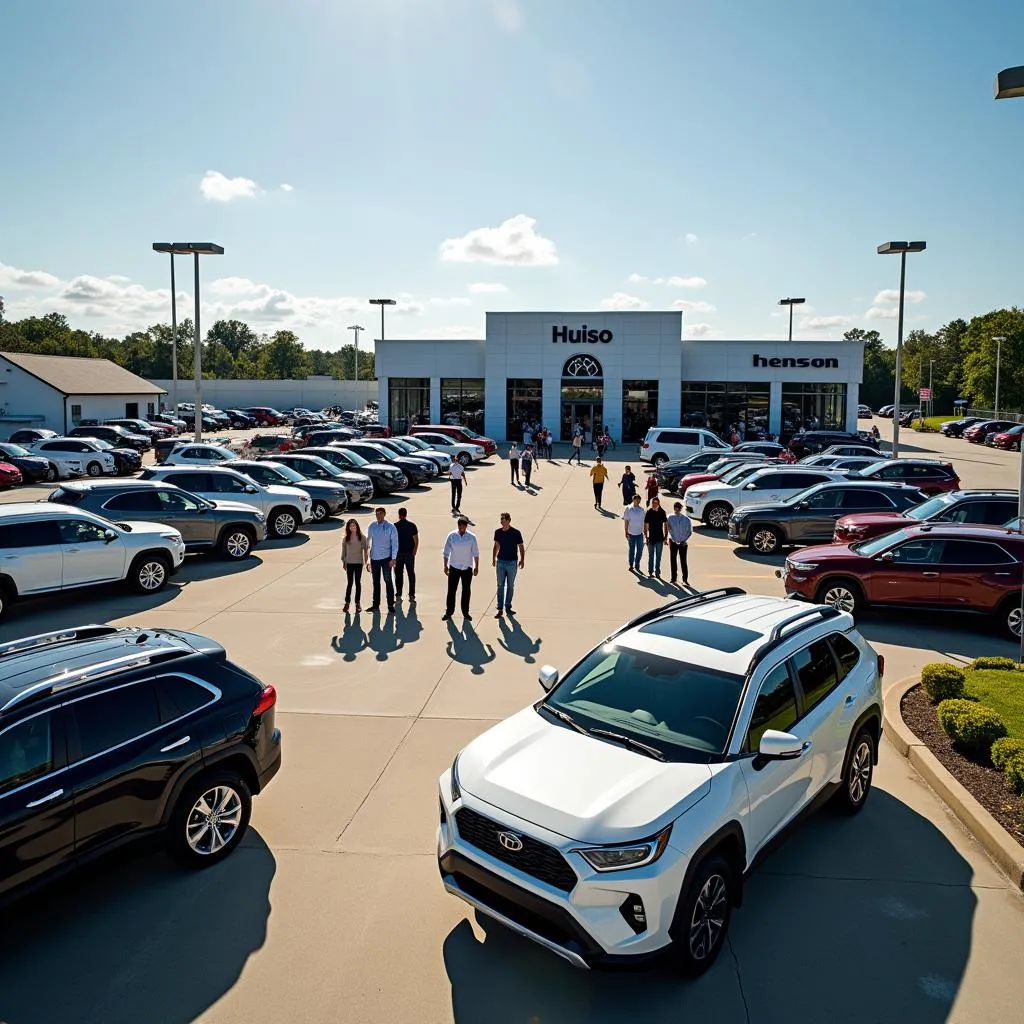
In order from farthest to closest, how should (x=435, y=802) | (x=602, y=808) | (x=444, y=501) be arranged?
(x=444, y=501)
(x=435, y=802)
(x=602, y=808)

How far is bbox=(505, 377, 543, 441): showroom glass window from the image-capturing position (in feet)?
175

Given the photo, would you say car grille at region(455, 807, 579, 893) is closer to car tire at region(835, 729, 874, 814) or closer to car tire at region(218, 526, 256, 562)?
car tire at region(835, 729, 874, 814)

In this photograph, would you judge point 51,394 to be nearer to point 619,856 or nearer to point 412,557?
point 412,557

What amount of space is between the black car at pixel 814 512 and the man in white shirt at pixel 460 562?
8182 mm

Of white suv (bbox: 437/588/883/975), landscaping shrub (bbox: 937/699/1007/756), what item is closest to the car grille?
white suv (bbox: 437/588/883/975)

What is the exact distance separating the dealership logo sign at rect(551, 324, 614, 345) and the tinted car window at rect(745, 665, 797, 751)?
47.2m

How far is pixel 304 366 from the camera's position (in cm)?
14588

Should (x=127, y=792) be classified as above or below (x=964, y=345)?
below

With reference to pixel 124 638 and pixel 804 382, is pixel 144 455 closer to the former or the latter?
pixel 804 382

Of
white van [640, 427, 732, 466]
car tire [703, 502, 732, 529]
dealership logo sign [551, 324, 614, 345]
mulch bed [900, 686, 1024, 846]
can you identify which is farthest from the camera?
dealership logo sign [551, 324, 614, 345]

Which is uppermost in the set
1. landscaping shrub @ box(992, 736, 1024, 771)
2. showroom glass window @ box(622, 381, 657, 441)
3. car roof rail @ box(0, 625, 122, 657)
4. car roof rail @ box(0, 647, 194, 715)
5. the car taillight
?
showroom glass window @ box(622, 381, 657, 441)

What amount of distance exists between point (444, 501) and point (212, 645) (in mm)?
21026

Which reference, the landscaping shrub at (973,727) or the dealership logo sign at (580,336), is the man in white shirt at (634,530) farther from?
the dealership logo sign at (580,336)

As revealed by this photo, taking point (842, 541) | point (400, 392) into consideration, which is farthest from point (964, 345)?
point (842, 541)
